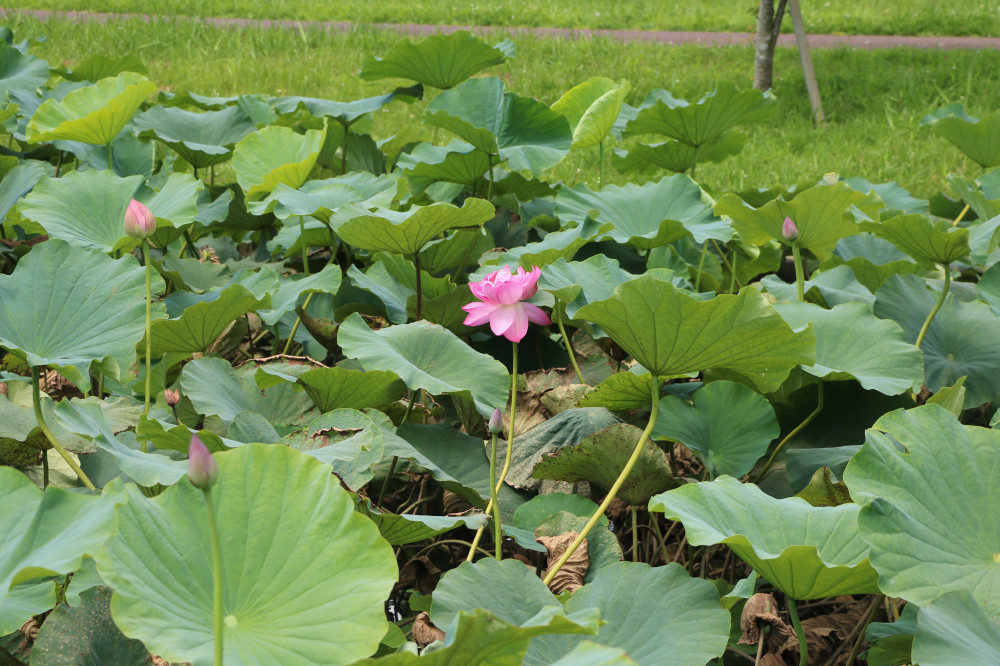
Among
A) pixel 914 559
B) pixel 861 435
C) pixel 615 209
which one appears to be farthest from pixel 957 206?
pixel 914 559

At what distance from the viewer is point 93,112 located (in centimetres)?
149

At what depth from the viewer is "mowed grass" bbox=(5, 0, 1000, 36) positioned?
6863mm

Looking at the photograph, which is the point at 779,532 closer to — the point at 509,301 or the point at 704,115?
the point at 509,301

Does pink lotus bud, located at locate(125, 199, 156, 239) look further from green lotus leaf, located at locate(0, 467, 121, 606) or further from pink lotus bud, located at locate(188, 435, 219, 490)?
pink lotus bud, located at locate(188, 435, 219, 490)

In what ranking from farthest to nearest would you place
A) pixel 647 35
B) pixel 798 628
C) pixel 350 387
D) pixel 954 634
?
pixel 647 35
pixel 350 387
pixel 798 628
pixel 954 634

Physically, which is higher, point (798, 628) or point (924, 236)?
point (924, 236)

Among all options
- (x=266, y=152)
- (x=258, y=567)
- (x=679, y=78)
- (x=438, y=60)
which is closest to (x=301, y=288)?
(x=266, y=152)

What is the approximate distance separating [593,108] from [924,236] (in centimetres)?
70

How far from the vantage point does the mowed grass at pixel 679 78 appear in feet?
12.5

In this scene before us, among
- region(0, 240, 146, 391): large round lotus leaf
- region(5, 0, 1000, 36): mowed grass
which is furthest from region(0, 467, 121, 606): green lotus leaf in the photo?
region(5, 0, 1000, 36): mowed grass

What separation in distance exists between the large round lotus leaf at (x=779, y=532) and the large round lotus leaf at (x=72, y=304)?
0.62 meters

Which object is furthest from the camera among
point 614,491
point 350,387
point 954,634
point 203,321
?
point 203,321

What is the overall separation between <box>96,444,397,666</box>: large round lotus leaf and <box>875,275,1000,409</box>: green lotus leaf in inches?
35.2

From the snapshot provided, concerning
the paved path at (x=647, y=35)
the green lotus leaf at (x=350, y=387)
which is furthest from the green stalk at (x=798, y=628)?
the paved path at (x=647, y=35)
